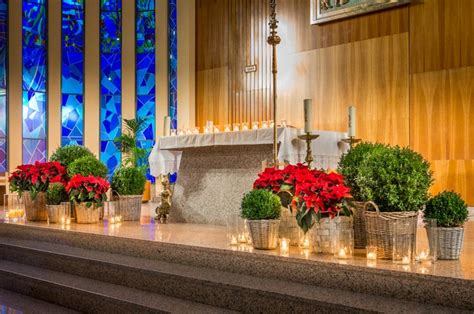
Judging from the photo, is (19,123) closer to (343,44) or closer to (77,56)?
(77,56)

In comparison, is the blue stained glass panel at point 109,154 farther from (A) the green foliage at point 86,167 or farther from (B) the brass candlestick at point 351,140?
(B) the brass candlestick at point 351,140

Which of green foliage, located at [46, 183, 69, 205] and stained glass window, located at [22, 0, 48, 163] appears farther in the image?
stained glass window, located at [22, 0, 48, 163]

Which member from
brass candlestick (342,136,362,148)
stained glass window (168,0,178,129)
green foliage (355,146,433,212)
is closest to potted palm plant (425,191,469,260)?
green foliage (355,146,433,212)

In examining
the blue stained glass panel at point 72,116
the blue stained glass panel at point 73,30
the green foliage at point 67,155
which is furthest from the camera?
the blue stained glass panel at point 73,30

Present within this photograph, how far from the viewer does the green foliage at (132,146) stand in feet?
35.1

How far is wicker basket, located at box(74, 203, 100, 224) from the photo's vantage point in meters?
5.18

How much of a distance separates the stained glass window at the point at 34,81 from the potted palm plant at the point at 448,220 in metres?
9.34

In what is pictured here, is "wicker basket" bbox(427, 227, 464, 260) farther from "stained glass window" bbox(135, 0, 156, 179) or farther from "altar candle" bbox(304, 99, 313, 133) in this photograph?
"stained glass window" bbox(135, 0, 156, 179)

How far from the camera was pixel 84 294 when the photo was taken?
3.68m

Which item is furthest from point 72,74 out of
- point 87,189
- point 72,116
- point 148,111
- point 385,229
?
point 385,229

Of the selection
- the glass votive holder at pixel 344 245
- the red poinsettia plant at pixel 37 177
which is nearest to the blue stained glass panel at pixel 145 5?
the red poinsettia plant at pixel 37 177

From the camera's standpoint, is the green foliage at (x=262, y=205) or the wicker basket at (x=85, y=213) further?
the wicker basket at (x=85, y=213)

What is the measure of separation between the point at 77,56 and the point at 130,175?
6.86 meters

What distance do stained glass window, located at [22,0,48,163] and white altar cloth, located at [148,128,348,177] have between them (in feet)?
19.4
